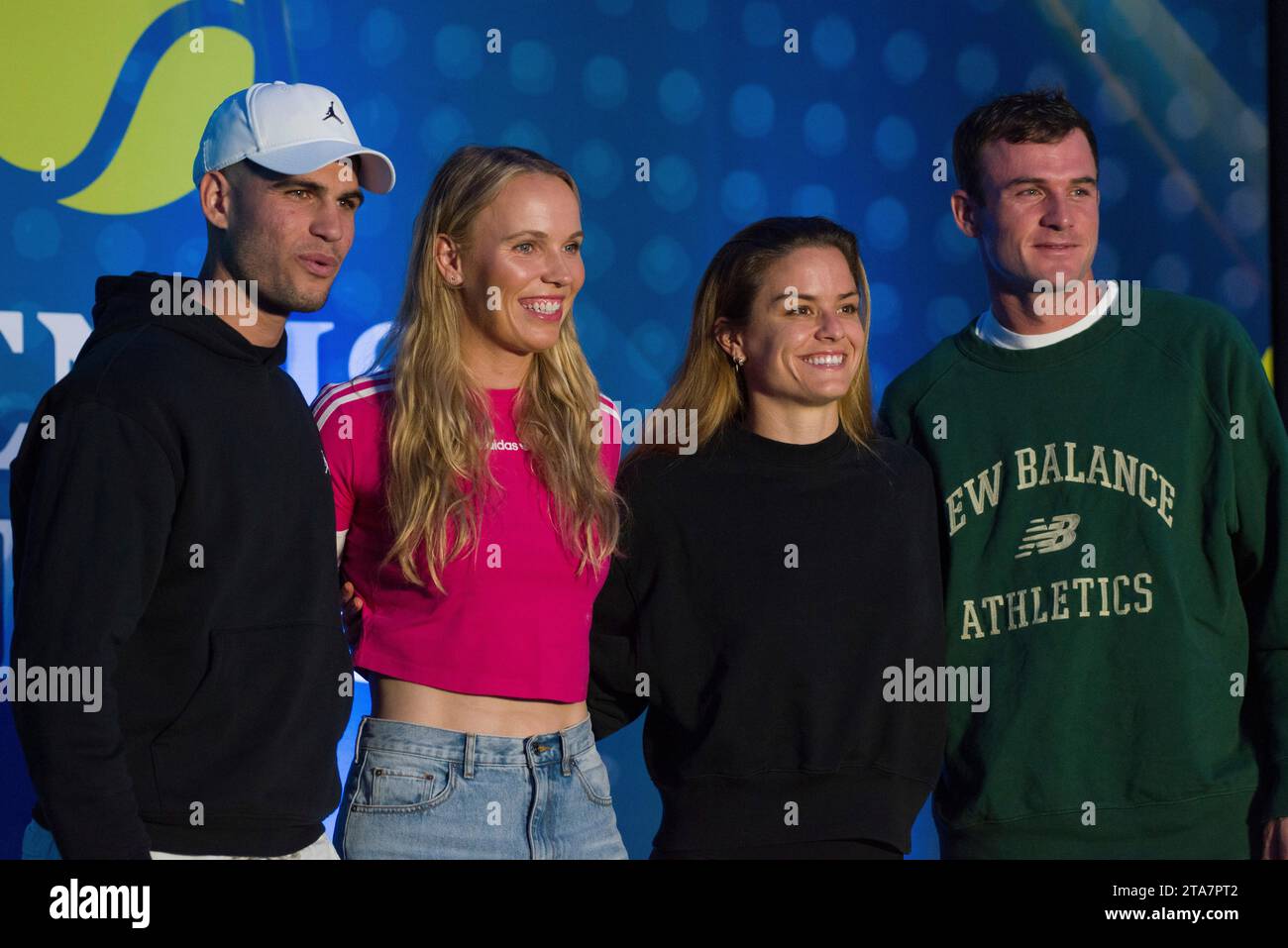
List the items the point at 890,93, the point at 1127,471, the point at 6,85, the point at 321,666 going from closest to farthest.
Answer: the point at 321,666, the point at 1127,471, the point at 6,85, the point at 890,93

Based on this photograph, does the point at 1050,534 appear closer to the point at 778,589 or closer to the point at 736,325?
the point at 778,589

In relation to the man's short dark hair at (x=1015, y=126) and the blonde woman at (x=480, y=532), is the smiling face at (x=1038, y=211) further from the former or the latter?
the blonde woman at (x=480, y=532)

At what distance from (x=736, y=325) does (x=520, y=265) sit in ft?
1.40

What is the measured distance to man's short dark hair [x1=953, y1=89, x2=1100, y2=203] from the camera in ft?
8.18

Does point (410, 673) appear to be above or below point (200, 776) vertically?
above

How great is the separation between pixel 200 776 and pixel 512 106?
2.14m

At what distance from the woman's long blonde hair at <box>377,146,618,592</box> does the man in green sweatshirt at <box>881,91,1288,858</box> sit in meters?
0.65

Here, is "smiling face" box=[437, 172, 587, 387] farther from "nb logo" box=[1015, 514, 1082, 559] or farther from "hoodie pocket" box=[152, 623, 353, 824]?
"nb logo" box=[1015, 514, 1082, 559]

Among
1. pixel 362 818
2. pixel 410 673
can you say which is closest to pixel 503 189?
pixel 410 673

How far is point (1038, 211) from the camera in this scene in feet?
8.12

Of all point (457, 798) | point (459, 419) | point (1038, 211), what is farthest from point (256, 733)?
point (1038, 211)
